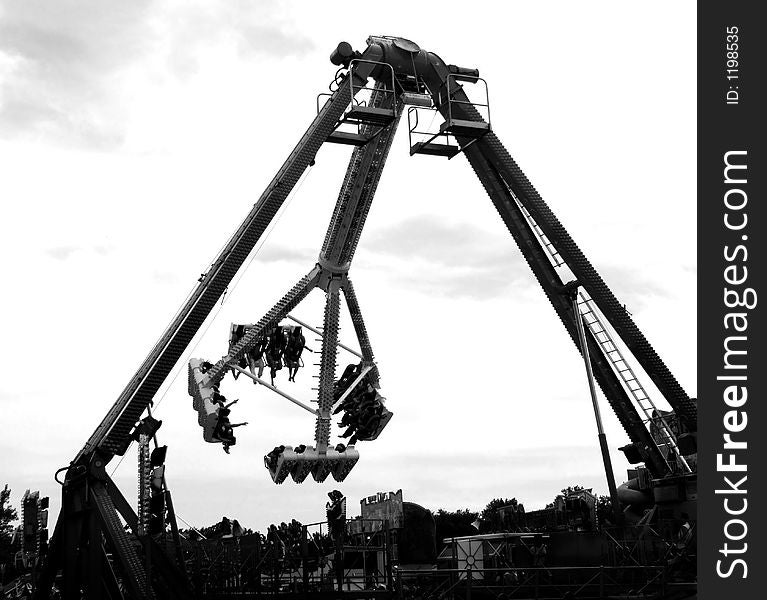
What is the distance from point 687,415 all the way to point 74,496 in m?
18.4

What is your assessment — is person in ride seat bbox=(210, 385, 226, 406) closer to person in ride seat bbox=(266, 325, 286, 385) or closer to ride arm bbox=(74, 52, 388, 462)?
person in ride seat bbox=(266, 325, 286, 385)

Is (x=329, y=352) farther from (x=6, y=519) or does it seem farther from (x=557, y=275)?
(x=6, y=519)

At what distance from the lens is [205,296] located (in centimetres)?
2738

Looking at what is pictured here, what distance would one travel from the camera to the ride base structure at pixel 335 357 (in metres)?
25.9

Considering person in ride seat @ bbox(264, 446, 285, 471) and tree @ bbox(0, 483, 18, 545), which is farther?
tree @ bbox(0, 483, 18, 545)

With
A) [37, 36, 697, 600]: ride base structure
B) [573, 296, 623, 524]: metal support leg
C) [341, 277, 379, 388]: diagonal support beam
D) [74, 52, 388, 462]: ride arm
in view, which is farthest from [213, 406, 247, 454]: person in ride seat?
[573, 296, 623, 524]: metal support leg

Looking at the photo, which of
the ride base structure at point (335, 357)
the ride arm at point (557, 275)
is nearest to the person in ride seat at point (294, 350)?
the ride base structure at point (335, 357)

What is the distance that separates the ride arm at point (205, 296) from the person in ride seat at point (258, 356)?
47.3ft

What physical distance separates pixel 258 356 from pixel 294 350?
1.52 meters

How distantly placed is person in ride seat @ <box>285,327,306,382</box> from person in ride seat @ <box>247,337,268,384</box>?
38.8 inches

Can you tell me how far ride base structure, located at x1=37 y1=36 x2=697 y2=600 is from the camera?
25.9 metres

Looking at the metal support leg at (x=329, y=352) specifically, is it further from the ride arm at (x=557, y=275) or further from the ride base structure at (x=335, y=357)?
the ride arm at (x=557, y=275)

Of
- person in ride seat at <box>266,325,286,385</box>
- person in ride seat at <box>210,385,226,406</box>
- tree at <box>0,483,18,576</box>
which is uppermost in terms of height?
person in ride seat at <box>266,325,286,385</box>

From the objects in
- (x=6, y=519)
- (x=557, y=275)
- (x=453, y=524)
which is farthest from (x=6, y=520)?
(x=557, y=275)
